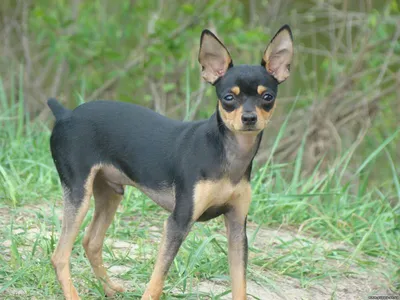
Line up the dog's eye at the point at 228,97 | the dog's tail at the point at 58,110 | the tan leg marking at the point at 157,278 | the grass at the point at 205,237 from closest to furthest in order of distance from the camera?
the dog's eye at the point at 228,97, the tan leg marking at the point at 157,278, the dog's tail at the point at 58,110, the grass at the point at 205,237

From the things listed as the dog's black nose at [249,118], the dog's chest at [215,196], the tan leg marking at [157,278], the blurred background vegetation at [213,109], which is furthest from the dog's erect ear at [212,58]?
the blurred background vegetation at [213,109]

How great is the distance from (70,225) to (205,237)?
138 centimetres

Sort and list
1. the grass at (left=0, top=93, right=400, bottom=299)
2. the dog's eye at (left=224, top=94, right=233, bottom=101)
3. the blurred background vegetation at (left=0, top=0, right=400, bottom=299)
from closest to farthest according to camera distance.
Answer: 1. the dog's eye at (left=224, top=94, right=233, bottom=101)
2. the grass at (left=0, top=93, right=400, bottom=299)
3. the blurred background vegetation at (left=0, top=0, right=400, bottom=299)

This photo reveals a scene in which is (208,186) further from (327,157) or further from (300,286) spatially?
(327,157)

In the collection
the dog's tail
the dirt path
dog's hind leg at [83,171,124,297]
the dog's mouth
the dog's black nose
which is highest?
the dog's black nose

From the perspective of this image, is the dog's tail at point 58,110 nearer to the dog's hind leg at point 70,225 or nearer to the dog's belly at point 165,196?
the dog's hind leg at point 70,225

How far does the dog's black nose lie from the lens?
160 inches

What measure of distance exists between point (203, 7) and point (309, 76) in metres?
2.30

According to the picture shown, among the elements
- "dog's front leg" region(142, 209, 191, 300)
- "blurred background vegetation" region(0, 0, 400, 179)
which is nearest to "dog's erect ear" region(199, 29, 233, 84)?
"dog's front leg" region(142, 209, 191, 300)

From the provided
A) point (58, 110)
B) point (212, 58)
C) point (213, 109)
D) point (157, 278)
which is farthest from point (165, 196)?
point (213, 109)

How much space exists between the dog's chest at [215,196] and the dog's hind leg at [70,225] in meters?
0.65

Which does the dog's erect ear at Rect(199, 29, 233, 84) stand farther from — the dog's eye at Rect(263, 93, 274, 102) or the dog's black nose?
the dog's black nose

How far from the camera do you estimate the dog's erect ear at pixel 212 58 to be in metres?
4.39

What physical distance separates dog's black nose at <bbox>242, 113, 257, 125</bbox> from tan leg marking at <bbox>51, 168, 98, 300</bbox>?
0.98 metres
